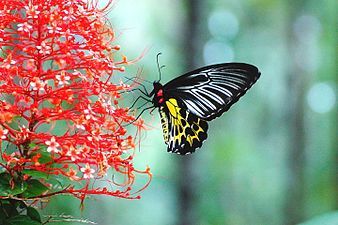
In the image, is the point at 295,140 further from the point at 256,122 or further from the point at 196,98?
the point at 256,122

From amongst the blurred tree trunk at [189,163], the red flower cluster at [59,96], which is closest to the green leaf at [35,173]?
the red flower cluster at [59,96]

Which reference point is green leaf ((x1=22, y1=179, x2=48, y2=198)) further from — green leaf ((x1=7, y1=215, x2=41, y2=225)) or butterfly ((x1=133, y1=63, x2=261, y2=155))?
butterfly ((x1=133, y1=63, x2=261, y2=155))

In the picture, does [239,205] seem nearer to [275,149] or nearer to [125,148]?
[275,149]

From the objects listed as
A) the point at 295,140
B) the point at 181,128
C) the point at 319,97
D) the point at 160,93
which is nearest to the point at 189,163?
the point at 181,128

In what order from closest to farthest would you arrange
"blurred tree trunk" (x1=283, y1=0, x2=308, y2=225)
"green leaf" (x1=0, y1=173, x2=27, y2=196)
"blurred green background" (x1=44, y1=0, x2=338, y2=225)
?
"green leaf" (x1=0, y1=173, x2=27, y2=196), "blurred tree trunk" (x1=283, y1=0, x2=308, y2=225), "blurred green background" (x1=44, y1=0, x2=338, y2=225)

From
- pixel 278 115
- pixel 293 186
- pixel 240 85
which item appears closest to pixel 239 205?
pixel 278 115

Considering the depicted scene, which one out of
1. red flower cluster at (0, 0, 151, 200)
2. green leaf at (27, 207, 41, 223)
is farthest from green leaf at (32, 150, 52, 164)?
Answer: green leaf at (27, 207, 41, 223)
